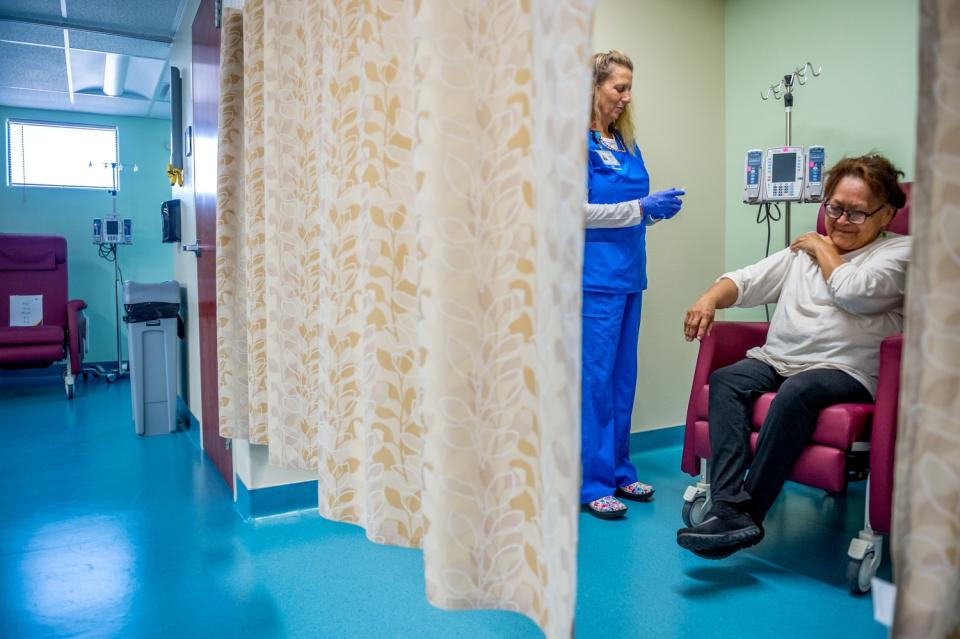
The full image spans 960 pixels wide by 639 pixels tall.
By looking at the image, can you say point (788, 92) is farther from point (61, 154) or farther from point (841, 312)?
point (61, 154)

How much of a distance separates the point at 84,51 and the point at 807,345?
4635 millimetres

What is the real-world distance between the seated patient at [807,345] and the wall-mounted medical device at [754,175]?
66 centimetres

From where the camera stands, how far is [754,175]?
2641mm

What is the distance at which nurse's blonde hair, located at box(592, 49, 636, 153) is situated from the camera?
220cm

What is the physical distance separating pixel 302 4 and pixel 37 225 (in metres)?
5.25

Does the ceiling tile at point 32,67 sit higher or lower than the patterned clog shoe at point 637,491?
higher

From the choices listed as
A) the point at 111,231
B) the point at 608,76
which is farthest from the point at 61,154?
the point at 608,76

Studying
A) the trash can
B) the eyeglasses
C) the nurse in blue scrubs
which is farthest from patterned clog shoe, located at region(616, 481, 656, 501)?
the trash can

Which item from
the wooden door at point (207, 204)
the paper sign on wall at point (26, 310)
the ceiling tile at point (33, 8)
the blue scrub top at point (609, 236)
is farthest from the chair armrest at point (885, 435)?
the paper sign on wall at point (26, 310)

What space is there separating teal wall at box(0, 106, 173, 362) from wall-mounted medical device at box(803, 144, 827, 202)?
17.9 feet

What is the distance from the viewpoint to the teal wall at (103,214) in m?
5.68

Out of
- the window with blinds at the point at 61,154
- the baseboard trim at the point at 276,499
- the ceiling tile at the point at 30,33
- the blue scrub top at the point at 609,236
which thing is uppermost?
the ceiling tile at the point at 30,33

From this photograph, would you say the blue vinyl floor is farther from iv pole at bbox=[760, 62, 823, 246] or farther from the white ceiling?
the white ceiling

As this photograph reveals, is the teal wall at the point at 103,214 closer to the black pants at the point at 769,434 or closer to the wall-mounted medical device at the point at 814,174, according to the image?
the wall-mounted medical device at the point at 814,174
